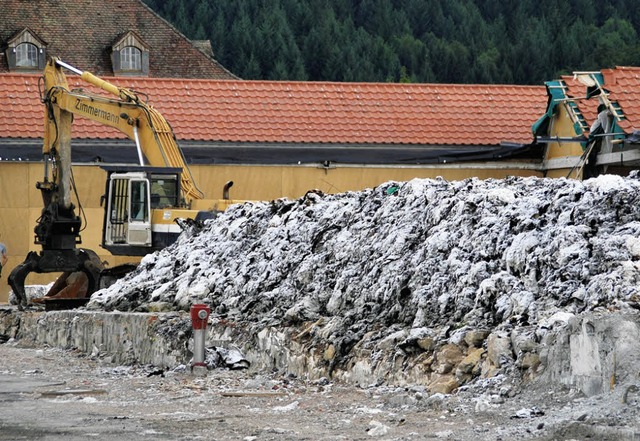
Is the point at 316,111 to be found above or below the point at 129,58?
below

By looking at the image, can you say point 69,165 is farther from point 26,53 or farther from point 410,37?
point 410,37

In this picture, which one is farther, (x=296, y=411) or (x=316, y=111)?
(x=316, y=111)

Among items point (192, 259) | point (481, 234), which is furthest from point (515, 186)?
point (192, 259)

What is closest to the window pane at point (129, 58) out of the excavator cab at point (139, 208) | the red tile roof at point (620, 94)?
the red tile roof at point (620, 94)

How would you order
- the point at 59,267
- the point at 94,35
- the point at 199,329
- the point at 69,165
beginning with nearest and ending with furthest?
the point at 199,329 < the point at 59,267 < the point at 69,165 < the point at 94,35

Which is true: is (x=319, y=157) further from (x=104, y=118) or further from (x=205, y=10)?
(x=205, y=10)

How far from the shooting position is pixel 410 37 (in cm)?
9075

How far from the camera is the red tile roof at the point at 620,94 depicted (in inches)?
1078

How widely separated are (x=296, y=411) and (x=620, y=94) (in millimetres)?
19048

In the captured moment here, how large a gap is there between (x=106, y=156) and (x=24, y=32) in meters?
26.3

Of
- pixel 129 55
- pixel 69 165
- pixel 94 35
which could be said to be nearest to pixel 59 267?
pixel 69 165

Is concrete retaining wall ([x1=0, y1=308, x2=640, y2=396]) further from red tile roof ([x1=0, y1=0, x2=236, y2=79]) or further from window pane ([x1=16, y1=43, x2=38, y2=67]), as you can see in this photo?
window pane ([x1=16, y1=43, x2=38, y2=67])

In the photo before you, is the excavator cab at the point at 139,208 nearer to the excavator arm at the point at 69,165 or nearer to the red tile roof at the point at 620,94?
the excavator arm at the point at 69,165

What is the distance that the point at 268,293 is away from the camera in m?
15.5
